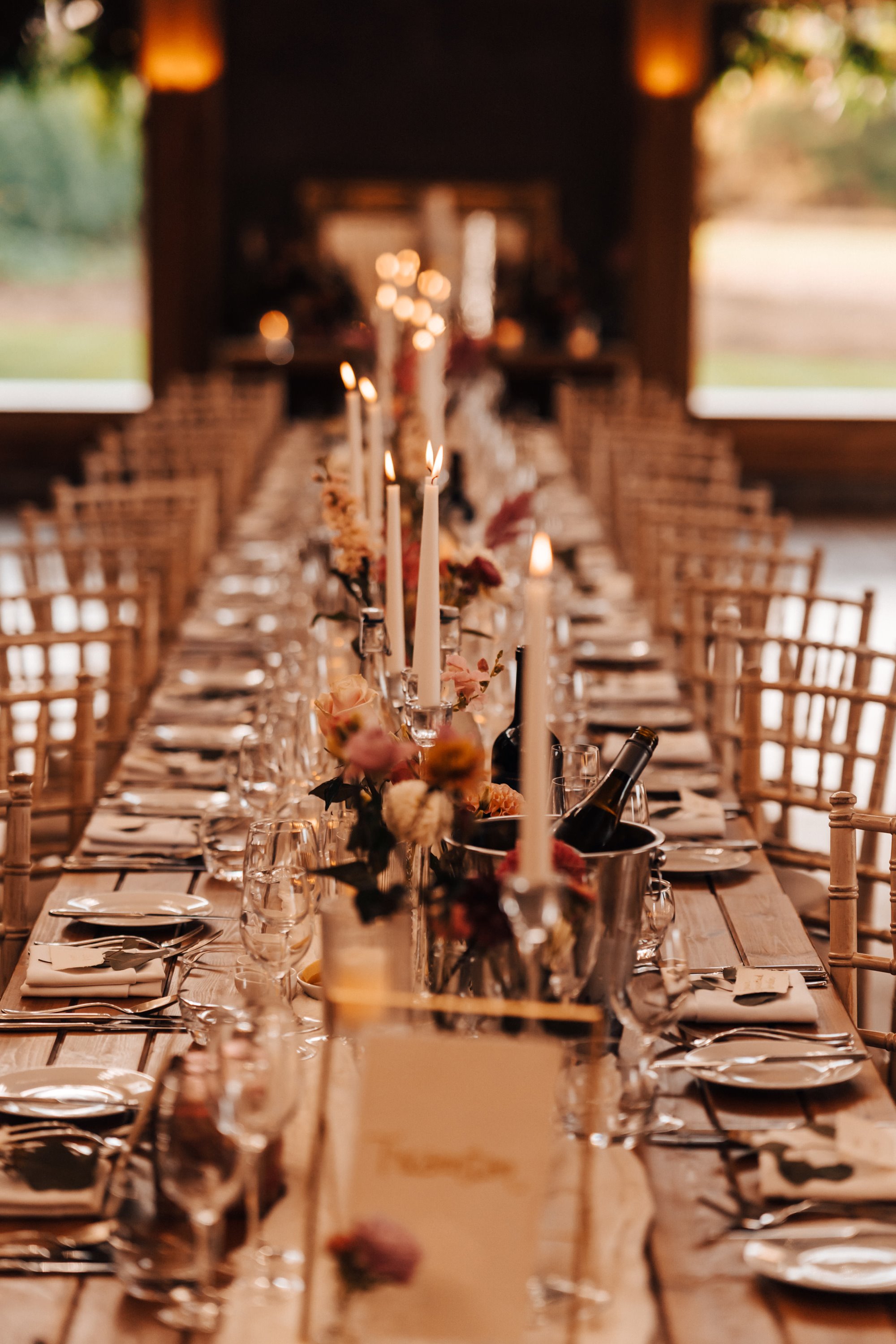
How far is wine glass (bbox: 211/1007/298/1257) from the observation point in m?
1.15

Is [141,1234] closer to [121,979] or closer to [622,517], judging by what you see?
[121,979]

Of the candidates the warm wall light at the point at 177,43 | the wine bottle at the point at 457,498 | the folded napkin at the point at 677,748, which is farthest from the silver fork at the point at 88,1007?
the warm wall light at the point at 177,43

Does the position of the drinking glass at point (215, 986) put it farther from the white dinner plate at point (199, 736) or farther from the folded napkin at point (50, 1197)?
the white dinner plate at point (199, 736)

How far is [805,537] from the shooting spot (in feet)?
32.8

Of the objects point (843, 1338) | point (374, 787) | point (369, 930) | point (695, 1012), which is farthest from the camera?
point (695, 1012)

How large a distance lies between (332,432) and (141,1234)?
167 inches

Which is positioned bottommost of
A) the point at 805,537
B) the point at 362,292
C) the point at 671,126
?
the point at 805,537

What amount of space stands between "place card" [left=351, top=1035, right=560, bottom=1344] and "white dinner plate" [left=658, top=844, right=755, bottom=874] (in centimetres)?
105

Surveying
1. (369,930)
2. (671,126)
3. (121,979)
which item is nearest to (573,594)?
(121,979)

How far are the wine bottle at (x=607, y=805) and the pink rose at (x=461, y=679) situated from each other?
0.19 metres

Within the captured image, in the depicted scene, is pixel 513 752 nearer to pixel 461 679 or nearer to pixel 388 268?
pixel 461 679

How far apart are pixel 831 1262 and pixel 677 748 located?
1584 millimetres

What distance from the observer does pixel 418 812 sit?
4.54 feet

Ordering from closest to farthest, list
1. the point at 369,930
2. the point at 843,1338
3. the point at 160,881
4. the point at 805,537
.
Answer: the point at 843,1338 → the point at 369,930 → the point at 160,881 → the point at 805,537
